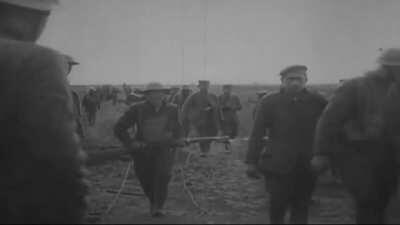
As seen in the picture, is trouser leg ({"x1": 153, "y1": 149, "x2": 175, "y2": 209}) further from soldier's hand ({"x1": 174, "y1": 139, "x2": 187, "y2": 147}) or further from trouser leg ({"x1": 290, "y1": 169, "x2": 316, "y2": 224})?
trouser leg ({"x1": 290, "y1": 169, "x2": 316, "y2": 224})

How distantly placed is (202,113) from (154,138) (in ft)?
20.8

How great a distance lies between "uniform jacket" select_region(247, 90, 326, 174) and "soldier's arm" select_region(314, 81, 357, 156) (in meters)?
0.55

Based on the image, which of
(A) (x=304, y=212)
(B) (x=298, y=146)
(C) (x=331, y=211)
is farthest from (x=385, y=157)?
(C) (x=331, y=211)

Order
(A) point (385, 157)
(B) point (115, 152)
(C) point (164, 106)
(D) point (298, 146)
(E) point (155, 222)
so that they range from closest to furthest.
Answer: (A) point (385, 157) → (D) point (298, 146) → (B) point (115, 152) → (E) point (155, 222) → (C) point (164, 106)

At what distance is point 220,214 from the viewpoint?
249 inches

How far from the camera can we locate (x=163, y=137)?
20.2 ft

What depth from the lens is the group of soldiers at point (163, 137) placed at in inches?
57.6

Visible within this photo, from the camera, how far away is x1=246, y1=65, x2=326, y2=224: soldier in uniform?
443 centimetres

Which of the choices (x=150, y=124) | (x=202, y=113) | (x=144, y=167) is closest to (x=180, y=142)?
(x=150, y=124)

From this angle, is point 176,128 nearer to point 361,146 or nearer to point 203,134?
point 361,146

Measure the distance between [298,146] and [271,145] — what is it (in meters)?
0.27

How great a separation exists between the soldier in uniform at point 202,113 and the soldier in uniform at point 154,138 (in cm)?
591

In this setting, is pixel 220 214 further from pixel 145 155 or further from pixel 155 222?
pixel 145 155

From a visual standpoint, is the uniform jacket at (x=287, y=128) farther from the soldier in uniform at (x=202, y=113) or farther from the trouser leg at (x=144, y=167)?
the soldier in uniform at (x=202, y=113)
